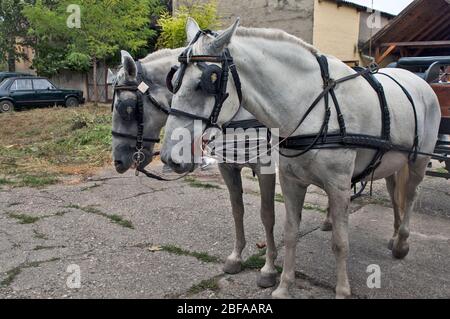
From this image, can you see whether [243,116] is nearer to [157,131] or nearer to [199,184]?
[157,131]

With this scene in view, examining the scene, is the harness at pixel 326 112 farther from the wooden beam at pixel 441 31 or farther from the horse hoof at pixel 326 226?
the wooden beam at pixel 441 31

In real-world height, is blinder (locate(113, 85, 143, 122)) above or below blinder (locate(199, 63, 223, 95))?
below

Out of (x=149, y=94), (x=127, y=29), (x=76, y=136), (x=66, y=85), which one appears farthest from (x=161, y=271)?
(x=66, y=85)

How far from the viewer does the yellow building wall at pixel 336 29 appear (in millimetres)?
17047

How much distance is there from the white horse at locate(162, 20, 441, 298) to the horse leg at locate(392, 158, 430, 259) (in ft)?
1.86

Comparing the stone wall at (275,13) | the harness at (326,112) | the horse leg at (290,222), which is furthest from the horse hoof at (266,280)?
the stone wall at (275,13)

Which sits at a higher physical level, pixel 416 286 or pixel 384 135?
pixel 384 135

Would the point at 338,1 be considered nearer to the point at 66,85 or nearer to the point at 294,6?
the point at 294,6

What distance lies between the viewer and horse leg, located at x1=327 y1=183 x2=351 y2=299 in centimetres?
298

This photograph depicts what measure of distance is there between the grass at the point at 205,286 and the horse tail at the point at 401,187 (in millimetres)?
2155

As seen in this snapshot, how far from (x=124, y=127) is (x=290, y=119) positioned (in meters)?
1.61

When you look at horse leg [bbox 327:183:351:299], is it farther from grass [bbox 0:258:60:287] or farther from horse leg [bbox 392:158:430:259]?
grass [bbox 0:258:60:287]

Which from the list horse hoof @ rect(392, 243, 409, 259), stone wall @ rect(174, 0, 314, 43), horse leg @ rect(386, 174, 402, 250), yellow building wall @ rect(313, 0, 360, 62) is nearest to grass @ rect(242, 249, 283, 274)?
horse hoof @ rect(392, 243, 409, 259)

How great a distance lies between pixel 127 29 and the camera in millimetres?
17203
